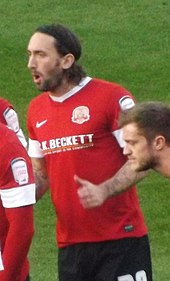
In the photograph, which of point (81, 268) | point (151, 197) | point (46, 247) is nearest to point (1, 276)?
point (81, 268)

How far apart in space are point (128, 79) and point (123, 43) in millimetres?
1819

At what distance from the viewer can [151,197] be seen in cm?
1327

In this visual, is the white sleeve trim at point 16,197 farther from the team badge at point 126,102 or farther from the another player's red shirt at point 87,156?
the team badge at point 126,102

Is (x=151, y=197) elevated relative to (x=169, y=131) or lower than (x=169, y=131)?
lower

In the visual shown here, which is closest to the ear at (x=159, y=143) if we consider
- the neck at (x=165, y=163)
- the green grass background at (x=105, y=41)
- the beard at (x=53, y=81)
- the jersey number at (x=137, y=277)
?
the neck at (x=165, y=163)

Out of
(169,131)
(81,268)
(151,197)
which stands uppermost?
(169,131)

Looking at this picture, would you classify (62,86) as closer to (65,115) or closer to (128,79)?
(65,115)

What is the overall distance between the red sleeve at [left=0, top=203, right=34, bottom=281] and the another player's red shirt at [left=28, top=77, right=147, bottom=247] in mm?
1034

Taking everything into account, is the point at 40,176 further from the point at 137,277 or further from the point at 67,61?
the point at 137,277

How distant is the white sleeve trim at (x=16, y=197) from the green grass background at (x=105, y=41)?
7.44m

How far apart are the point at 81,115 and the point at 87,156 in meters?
0.25

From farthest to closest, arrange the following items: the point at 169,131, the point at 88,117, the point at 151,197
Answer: the point at 151,197 < the point at 88,117 < the point at 169,131

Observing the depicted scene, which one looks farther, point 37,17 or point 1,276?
point 37,17

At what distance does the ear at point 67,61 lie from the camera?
7.43 meters
